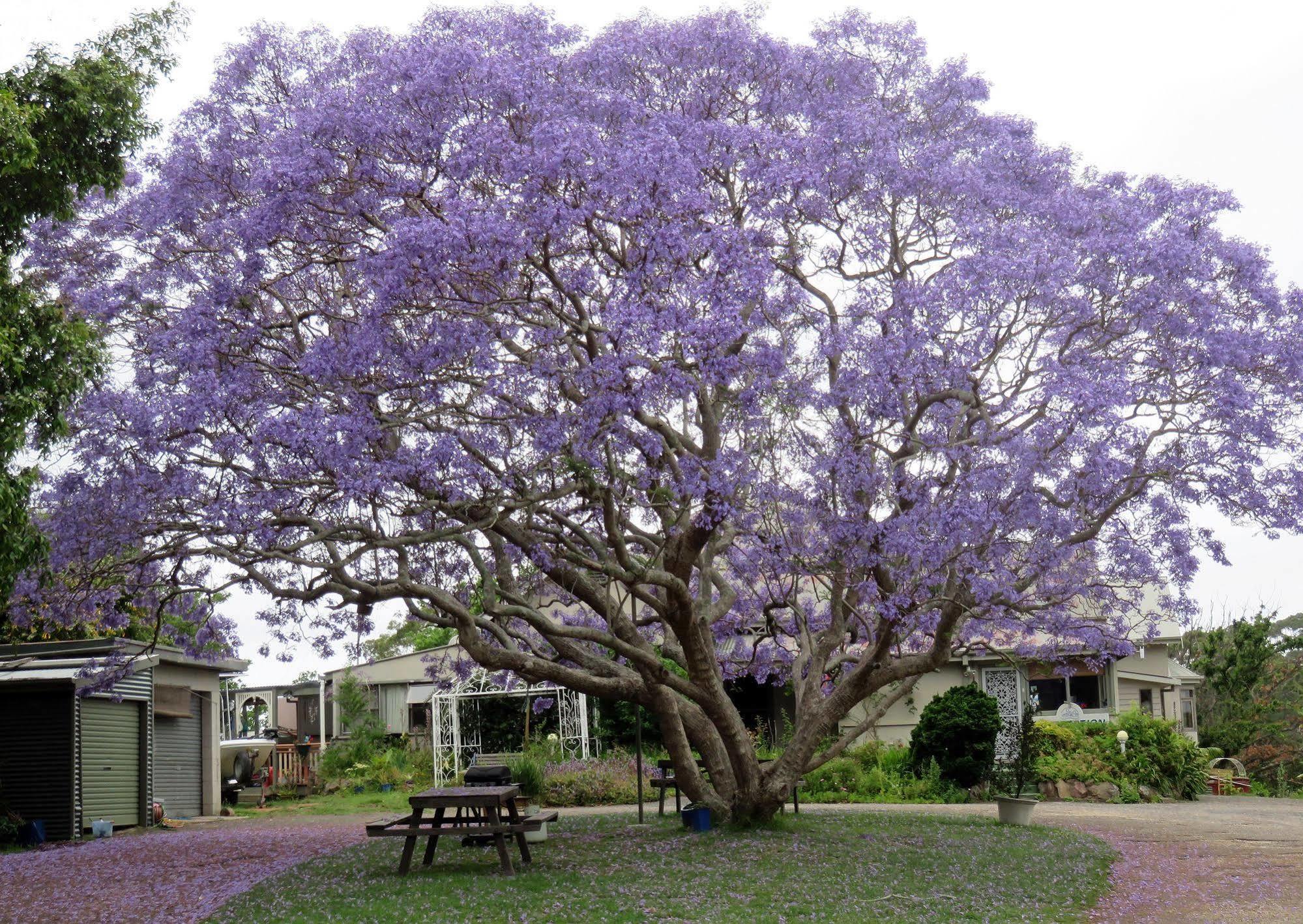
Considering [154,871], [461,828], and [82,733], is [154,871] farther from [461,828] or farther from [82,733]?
[82,733]

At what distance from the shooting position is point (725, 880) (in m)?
11.1

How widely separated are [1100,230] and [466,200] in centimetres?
628

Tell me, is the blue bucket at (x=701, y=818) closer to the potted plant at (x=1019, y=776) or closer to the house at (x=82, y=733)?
the potted plant at (x=1019, y=776)

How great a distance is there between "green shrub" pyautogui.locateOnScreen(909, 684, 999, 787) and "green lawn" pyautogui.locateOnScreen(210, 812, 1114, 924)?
217 inches

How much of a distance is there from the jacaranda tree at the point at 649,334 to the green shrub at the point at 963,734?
7.11 m

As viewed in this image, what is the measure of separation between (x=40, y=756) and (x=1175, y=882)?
47.2 feet

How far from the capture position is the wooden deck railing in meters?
26.1

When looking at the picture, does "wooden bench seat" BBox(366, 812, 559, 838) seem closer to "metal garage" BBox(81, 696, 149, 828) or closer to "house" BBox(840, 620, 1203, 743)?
"metal garage" BBox(81, 696, 149, 828)

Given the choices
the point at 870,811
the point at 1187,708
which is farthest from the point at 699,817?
the point at 1187,708

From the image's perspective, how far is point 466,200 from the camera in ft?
35.5

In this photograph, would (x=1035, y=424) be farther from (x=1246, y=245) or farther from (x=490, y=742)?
(x=490, y=742)

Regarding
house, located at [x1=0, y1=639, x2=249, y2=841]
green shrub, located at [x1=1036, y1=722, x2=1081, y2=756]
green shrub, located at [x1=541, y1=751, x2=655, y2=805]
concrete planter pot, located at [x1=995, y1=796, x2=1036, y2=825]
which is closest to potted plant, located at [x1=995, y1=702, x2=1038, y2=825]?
concrete planter pot, located at [x1=995, y1=796, x2=1036, y2=825]

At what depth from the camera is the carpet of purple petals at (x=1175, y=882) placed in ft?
33.5

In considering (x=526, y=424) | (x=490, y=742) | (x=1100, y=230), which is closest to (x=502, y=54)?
(x=526, y=424)
